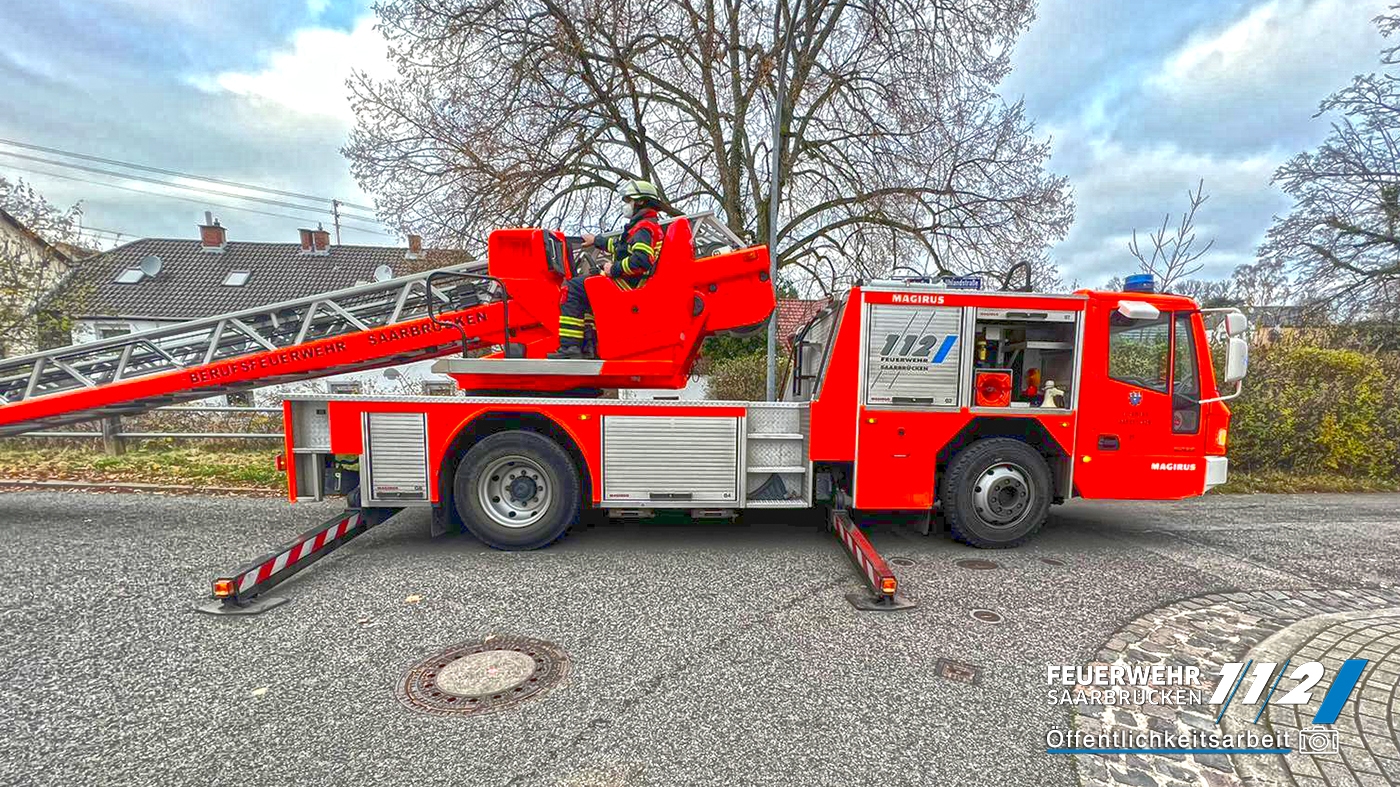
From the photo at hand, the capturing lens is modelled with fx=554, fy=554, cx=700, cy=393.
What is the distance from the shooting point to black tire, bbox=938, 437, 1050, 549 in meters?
4.93

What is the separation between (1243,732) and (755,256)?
14.3ft

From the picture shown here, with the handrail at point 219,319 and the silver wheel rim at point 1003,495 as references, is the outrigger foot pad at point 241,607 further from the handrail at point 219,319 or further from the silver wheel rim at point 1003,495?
the silver wheel rim at point 1003,495

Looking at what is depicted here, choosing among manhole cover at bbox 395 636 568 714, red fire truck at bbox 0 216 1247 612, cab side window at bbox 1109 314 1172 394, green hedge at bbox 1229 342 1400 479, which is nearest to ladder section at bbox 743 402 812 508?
red fire truck at bbox 0 216 1247 612

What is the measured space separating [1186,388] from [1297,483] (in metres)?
5.63

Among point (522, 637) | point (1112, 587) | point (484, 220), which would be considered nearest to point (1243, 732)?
point (1112, 587)

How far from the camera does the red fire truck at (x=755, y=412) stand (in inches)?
187

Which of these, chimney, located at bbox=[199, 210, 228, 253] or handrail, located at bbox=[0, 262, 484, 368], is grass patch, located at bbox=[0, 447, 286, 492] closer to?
handrail, located at bbox=[0, 262, 484, 368]

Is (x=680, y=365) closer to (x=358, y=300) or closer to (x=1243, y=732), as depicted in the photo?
(x=358, y=300)

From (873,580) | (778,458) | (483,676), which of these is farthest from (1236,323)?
(483,676)

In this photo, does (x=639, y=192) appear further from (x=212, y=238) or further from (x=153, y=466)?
(x=212, y=238)

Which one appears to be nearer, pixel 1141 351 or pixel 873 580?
pixel 873 580

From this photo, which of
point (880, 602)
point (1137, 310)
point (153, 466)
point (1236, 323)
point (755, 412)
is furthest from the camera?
point (153, 466)

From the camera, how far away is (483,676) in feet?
9.66

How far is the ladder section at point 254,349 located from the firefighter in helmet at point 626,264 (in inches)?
27.8
